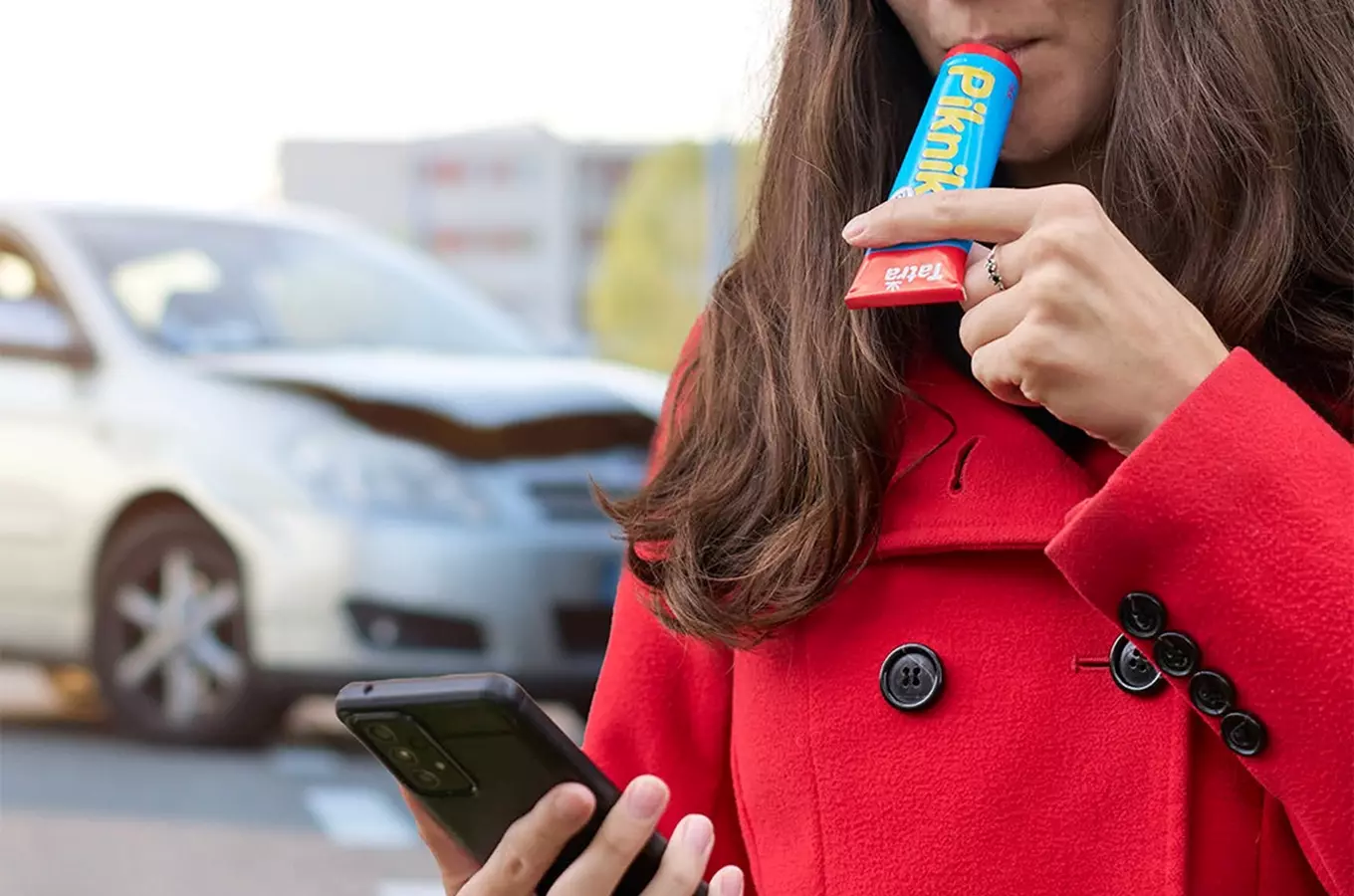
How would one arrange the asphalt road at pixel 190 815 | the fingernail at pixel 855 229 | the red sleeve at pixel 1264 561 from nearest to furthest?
the red sleeve at pixel 1264 561 < the fingernail at pixel 855 229 < the asphalt road at pixel 190 815

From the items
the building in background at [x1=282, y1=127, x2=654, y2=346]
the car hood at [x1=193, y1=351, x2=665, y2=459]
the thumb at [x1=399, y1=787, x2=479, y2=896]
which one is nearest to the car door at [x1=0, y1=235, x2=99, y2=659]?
the car hood at [x1=193, y1=351, x2=665, y2=459]

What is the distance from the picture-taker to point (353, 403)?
3652 millimetres

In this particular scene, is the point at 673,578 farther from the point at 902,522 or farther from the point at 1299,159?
the point at 1299,159

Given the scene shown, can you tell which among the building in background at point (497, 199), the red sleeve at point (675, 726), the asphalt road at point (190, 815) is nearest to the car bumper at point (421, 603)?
the asphalt road at point (190, 815)

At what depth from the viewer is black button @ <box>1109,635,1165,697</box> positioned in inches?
38.6

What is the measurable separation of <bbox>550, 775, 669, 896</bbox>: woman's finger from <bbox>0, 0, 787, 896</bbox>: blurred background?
261 cm

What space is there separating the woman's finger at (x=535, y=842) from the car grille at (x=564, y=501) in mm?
2810

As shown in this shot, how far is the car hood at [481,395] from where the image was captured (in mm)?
3654

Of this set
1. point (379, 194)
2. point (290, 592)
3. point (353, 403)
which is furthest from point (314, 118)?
point (290, 592)

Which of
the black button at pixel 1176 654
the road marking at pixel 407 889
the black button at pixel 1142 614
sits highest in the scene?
the black button at pixel 1142 614

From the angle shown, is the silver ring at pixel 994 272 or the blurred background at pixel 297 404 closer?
the silver ring at pixel 994 272

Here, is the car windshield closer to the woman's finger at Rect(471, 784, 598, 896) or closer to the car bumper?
the car bumper

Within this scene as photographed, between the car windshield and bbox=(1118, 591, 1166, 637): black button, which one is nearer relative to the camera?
bbox=(1118, 591, 1166, 637): black button

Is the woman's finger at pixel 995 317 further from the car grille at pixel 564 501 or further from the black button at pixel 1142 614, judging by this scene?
the car grille at pixel 564 501
